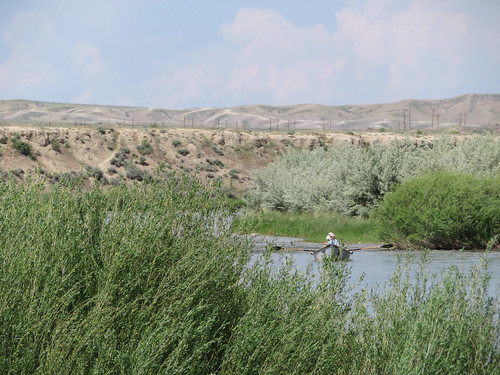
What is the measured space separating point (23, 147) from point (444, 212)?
55089mm

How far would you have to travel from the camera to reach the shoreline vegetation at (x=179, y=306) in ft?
21.0

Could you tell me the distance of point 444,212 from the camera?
28578mm

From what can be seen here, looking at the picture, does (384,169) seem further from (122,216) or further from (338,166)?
(122,216)

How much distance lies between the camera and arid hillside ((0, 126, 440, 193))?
242 ft

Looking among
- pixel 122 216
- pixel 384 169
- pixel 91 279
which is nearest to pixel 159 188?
pixel 122 216

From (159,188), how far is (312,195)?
33.3m

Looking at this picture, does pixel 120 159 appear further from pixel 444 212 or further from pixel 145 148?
pixel 444 212

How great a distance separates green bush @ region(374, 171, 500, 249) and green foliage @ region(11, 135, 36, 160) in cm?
5179

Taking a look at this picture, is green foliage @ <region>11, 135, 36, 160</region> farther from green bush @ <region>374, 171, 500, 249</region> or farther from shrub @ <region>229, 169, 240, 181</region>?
green bush @ <region>374, 171, 500, 249</region>

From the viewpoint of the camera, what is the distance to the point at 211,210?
923 centimetres

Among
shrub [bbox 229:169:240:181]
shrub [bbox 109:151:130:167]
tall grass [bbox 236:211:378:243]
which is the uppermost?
shrub [bbox 109:151:130:167]

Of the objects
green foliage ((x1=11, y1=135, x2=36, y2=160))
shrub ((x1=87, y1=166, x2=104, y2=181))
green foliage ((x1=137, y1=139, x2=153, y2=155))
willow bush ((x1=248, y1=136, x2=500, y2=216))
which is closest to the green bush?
willow bush ((x1=248, y1=136, x2=500, y2=216))

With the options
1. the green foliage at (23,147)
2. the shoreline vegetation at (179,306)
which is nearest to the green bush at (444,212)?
the shoreline vegetation at (179,306)

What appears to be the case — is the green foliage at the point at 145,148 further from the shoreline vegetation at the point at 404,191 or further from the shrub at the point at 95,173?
the shoreline vegetation at the point at 404,191
